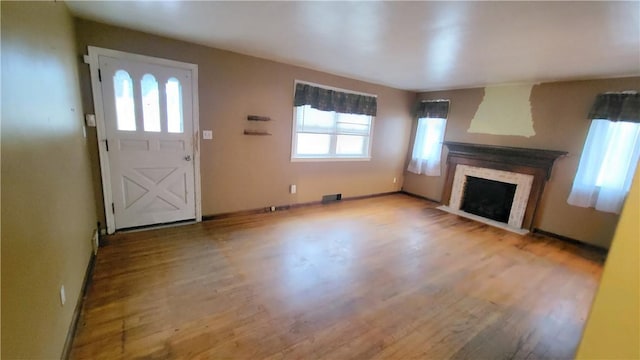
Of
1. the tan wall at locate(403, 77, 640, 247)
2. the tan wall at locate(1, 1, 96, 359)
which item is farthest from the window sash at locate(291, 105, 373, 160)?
the tan wall at locate(1, 1, 96, 359)

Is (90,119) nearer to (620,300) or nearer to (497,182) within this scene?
(620,300)

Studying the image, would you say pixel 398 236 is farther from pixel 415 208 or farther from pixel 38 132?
pixel 38 132

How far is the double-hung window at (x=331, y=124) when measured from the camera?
4.33 meters

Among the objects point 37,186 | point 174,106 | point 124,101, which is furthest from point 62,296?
point 174,106

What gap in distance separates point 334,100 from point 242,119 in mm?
1624

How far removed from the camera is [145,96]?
304 cm

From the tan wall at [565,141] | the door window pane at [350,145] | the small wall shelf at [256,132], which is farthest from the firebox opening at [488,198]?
the small wall shelf at [256,132]

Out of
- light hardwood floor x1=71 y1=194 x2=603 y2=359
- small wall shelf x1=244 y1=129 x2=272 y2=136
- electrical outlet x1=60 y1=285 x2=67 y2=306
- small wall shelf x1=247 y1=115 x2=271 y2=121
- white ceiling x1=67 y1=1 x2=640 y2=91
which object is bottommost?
light hardwood floor x1=71 y1=194 x2=603 y2=359

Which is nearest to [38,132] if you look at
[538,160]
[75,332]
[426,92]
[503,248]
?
[75,332]

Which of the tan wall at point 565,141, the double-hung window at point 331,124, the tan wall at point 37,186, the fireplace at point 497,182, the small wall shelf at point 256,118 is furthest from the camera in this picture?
the double-hung window at point 331,124

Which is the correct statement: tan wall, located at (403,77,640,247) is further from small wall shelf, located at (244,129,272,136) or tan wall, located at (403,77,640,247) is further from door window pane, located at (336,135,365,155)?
small wall shelf, located at (244,129,272,136)

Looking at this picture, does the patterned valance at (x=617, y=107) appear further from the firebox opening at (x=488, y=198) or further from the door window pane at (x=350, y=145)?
the door window pane at (x=350, y=145)

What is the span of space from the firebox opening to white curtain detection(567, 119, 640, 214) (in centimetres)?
85

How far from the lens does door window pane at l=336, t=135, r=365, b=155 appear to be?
5020 mm
